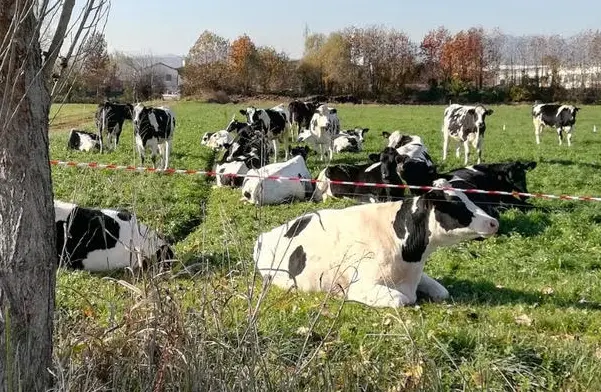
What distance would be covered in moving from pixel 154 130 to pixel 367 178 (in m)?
6.34

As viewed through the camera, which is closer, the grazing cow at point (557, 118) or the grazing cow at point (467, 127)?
the grazing cow at point (467, 127)

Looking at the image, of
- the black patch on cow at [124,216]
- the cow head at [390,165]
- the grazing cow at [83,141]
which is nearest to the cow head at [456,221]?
the black patch on cow at [124,216]

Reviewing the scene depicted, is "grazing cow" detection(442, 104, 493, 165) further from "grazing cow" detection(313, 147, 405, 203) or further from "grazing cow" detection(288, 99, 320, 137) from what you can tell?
"grazing cow" detection(313, 147, 405, 203)

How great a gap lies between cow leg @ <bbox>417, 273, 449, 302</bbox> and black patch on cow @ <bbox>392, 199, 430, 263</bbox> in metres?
0.30

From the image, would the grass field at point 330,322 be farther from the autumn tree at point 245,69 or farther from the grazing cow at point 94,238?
the autumn tree at point 245,69

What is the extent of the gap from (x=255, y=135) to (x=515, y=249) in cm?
986

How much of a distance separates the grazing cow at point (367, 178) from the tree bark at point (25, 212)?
9.98 m

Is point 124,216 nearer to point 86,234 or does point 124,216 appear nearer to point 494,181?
point 86,234

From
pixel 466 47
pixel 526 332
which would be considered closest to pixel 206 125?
pixel 526 332

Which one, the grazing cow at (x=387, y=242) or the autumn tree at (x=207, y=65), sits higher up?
the autumn tree at (x=207, y=65)

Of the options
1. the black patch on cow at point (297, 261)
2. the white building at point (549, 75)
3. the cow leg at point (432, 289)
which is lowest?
the cow leg at point (432, 289)

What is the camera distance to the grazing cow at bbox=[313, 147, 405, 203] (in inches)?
A: 535

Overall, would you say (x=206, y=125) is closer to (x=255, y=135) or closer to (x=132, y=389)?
(x=255, y=135)

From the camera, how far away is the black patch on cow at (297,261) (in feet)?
24.4
